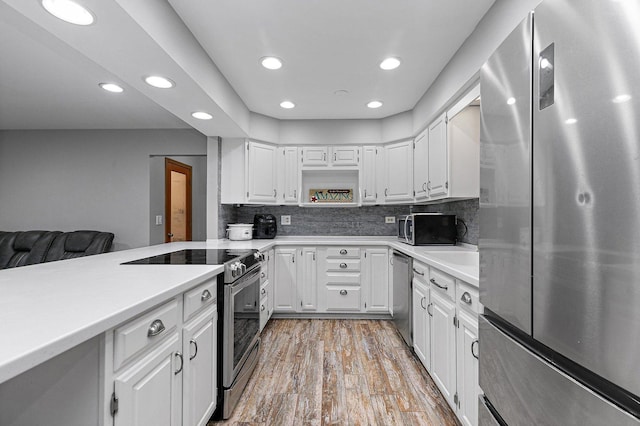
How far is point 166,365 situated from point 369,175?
9.63ft

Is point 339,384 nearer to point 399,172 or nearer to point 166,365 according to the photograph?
point 166,365

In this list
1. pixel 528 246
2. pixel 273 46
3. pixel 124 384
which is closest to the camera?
pixel 528 246

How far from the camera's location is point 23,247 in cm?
351

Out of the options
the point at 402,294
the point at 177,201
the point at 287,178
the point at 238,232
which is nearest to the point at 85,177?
the point at 177,201

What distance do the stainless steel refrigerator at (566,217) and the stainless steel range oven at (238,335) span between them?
133 centimetres

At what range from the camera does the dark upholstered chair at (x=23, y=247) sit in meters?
3.44

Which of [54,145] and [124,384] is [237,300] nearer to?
[124,384]

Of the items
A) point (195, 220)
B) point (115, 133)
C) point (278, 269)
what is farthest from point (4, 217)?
point (278, 269)

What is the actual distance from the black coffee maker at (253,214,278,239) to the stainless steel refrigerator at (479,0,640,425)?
9.79 ft

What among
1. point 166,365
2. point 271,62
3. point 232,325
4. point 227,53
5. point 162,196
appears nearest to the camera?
point 166,365

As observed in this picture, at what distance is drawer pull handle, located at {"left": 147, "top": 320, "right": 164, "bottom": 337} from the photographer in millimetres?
1080

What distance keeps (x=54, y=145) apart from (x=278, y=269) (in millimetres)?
3422

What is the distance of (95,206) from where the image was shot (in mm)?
3992

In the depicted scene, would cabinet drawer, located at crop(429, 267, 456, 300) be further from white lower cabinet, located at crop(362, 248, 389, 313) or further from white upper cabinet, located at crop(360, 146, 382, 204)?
white upper cabinet, located at crop(360, 146, 382, 204)
